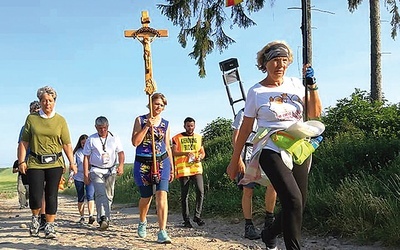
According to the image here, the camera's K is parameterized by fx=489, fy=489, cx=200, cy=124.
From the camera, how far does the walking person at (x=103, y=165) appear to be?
24.6 feet

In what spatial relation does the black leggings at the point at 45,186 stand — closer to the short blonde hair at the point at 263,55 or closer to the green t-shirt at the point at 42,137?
the green t-shirt at the point at 42,137

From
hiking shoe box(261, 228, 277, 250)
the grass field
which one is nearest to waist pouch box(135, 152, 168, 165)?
hiking shoe box(261, 228, 277, 250)

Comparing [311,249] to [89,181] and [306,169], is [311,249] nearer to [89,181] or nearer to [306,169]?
[306,169]

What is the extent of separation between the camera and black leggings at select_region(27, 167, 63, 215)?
20.3ft

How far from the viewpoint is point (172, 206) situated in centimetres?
1069

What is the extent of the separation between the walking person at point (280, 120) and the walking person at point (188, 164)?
345 cm

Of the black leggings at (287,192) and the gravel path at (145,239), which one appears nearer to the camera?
the black leggings at (287,192)

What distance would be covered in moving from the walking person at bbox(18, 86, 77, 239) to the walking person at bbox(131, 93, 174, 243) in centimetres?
107

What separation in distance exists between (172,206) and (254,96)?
22.3 ft

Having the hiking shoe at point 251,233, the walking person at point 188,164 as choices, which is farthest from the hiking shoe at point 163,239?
the walking person at point 188,164

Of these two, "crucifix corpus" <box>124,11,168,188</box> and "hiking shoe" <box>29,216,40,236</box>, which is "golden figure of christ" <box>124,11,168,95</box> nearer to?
"crucifix corpus" <box>124,11,168,188</box>

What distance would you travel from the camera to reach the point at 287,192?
12.6ft

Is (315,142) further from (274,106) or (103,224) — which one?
(103,224)

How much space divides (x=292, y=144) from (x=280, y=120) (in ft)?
0.80
